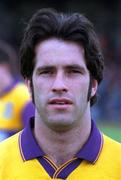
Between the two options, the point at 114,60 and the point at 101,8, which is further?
the point at 101,8

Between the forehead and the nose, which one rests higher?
the forehead

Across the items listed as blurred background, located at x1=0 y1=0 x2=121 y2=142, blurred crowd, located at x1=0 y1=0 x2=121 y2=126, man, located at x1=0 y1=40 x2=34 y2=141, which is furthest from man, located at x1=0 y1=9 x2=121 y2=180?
blurred crowd, located at x1=0 y1=0 x2=121 y2=126

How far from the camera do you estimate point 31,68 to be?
3.64 metres

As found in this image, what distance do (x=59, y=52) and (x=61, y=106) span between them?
0.87 feet

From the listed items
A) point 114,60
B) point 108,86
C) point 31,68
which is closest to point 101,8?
point 114,60

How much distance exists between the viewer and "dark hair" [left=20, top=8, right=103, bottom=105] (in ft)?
11.7

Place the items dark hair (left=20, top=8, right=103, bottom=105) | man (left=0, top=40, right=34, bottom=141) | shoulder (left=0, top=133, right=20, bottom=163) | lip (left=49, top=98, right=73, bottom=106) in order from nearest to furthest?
lip (left=49, top=98, right=73, bottom=106)
dark hair (left=20, top=8, right=103, bottom=105)
shoulder (left=0, top=133, right=20, bottom=163)
man (left=0, top=40, right=34, bottom=141)

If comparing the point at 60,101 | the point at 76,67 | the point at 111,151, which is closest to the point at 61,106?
the point at 60,101

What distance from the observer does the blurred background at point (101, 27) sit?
18.1 m

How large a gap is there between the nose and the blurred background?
1435 cm

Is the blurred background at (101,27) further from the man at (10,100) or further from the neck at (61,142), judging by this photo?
the neck at (61,142)

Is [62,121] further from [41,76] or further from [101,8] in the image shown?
[101,8]

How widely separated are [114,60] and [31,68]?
16594mm

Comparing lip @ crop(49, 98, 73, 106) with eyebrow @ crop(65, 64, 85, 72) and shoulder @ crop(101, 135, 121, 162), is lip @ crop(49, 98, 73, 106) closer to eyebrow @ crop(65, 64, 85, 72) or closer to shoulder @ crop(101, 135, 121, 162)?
eyebrow @ crop(65, 64, 85, 72)
